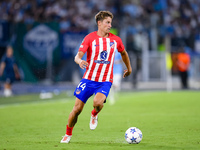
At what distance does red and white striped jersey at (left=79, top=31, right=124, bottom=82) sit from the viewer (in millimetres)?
7539

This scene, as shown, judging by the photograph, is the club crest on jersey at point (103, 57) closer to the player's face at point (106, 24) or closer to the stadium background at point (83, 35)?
the player's face at point (106, 24)

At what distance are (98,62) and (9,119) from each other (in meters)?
4.76

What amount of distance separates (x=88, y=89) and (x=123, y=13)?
85.3ft

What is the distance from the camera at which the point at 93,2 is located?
1282 inches

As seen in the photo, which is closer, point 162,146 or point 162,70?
point 162,146

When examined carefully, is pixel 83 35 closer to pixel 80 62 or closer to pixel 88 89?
pixel 88 89

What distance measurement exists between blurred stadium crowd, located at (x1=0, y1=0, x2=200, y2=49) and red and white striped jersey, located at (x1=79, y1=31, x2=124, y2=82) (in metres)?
21.4

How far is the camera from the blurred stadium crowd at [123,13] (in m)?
30.3

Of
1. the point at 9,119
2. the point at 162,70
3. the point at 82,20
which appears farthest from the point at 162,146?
the point at 162,70

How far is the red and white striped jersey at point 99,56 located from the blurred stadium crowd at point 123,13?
21430 mm

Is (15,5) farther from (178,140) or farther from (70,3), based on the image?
(178,140)

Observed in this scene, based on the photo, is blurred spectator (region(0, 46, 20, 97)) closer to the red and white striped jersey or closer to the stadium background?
the stadium background

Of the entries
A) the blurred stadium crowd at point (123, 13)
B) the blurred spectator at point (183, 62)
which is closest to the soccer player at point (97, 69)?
the blurred spectator at point (183, 62)

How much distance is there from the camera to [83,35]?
2675 centimetres
